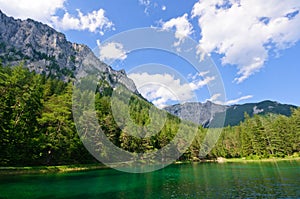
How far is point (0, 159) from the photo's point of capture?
32.4 metres

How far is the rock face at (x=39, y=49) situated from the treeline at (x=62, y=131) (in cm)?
7172

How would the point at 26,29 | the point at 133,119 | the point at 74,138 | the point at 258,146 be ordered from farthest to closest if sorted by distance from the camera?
1. the point at 26,29
2. the point at 258,146
3. the point at 133,119
4. the point at 74,138

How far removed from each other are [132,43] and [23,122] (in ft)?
73.2

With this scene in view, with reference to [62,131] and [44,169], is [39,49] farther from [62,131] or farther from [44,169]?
[44,169]

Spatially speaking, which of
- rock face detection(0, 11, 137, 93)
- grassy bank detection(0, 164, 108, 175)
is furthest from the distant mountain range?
grassy bank detection(0, 164, 108, 175)

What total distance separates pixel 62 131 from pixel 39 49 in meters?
136

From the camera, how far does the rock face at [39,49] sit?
140 metres

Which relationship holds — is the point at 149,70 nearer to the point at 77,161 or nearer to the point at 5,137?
the point at 5,137

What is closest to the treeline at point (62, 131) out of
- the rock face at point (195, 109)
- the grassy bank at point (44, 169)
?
the grassy bank at point (44, 169)

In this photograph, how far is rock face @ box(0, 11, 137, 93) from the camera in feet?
458

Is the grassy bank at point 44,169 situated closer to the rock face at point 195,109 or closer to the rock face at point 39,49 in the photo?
the rock face at point 195,109

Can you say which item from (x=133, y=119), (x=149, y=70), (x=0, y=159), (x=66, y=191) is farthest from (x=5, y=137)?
(x=133, y=119)

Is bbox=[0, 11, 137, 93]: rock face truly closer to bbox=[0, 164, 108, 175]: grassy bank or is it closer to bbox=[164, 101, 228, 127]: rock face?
bbox=[164, 101, 228, 127]: rock face

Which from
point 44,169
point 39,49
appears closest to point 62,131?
point 44,169
